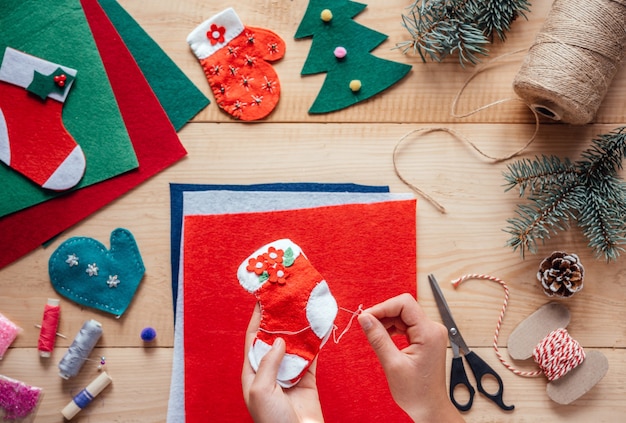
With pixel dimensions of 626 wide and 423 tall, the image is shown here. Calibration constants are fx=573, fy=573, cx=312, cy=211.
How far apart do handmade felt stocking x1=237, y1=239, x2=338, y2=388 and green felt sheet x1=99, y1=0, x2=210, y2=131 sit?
0.40 m

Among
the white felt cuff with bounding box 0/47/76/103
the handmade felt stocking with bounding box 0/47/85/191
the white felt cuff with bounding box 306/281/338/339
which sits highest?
Result: the white felt cuff with bounding box 0/47/76/103

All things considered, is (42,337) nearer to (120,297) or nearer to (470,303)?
(120,297)

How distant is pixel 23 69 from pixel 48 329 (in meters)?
0.53

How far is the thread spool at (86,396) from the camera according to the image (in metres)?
1.15

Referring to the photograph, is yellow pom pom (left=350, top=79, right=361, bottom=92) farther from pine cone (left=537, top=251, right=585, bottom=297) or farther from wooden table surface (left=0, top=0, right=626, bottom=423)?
pine cone (left=537, top=251, right=585, bottom=297)

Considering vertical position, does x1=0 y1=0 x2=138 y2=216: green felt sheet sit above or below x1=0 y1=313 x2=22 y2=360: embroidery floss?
above

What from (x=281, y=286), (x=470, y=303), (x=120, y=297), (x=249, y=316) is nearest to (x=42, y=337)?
(x=120, y=297)

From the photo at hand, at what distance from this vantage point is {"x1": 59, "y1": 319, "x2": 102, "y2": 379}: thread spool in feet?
3.76

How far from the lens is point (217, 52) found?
46.6 inches

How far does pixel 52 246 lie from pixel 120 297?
18 centimetres

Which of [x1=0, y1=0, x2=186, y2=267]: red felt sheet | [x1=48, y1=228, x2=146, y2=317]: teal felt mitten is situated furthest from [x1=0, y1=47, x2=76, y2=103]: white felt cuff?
[x1=48, y1=228, x2=146, y2=317]: teal felt mitten

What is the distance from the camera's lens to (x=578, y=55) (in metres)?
1.04

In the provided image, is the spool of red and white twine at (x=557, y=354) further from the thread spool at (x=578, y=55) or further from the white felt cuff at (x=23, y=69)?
the white felt cuff at (x=23, y=69)

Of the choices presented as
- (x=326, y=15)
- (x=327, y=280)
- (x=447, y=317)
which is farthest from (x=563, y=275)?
(x=326, y=15)
